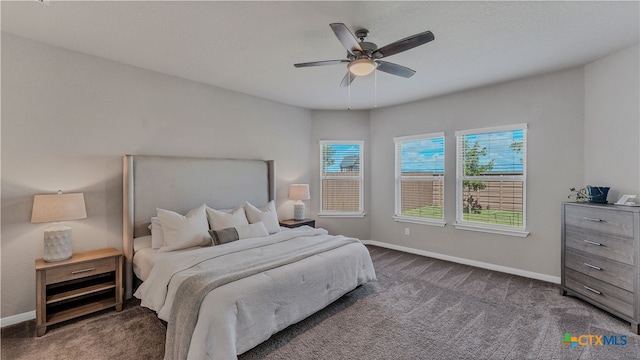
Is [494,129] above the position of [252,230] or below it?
above

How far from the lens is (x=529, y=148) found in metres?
3.85

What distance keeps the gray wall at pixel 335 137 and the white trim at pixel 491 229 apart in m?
1.85

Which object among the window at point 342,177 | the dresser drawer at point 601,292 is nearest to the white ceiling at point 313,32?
the window at point 342,177

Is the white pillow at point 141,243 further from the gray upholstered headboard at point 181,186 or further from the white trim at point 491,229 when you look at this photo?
the white trim at point 491,229

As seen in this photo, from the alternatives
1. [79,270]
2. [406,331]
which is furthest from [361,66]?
[79,270]

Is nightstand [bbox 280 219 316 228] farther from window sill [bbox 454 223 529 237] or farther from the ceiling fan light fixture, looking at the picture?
the ceiling fan light fixture

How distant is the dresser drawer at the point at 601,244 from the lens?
261 centimetres

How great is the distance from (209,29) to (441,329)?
3494 mm

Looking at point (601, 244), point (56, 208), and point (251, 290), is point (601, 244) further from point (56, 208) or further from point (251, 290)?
point (56, 208)

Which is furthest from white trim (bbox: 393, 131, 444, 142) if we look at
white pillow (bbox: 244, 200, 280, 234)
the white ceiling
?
white pillow (bbox: 244, 200, 280, 234)

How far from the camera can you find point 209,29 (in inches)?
99.6

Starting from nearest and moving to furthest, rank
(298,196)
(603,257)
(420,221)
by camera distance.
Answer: (603,257) → (298,196) → (420,221)

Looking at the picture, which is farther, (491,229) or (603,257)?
(491,229)

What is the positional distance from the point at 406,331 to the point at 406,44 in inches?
98.0
